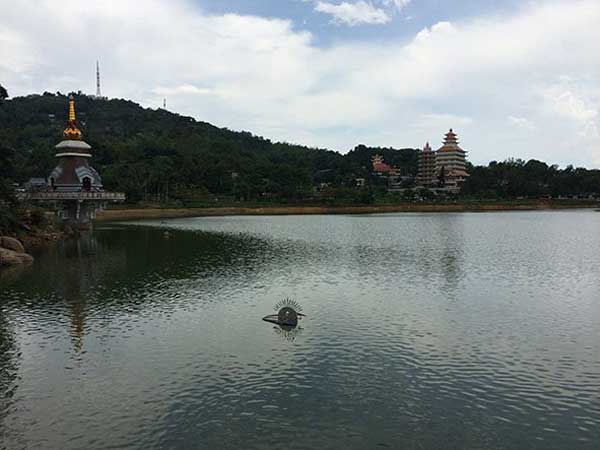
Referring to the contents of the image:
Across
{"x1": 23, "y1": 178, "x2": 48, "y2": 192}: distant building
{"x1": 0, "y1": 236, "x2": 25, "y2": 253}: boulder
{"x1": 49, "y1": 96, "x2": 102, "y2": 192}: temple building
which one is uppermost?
{"x1": 49, "y1": 96, "x2": 102, "y2": 192}: temple building

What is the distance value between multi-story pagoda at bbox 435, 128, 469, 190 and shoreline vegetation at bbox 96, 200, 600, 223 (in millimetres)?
Result: 21111

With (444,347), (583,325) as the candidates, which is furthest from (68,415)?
(583,325)

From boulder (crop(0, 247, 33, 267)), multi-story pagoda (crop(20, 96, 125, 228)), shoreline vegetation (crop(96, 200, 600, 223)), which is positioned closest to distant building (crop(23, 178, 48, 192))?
multi-story pagoda (crop(20, 96, 125, 228))

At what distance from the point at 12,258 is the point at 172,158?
8609cm

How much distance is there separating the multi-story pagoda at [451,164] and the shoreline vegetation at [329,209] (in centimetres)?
2111

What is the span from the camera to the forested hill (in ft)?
339

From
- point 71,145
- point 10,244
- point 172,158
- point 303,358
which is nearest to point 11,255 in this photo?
point 10,244

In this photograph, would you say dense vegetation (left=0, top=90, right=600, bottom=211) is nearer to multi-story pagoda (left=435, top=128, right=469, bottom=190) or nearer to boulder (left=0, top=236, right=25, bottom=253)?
multi-story pagoda (left=435, top=128, right=469, bottom=190)

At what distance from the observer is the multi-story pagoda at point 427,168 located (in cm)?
15243

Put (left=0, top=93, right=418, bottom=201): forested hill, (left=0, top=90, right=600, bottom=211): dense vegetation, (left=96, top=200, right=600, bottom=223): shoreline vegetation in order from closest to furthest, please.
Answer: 1. (left=96, top=200, right=600, bottom=223): shoreline vegetation
2. (left=0, top=93, right=418, bottom=201): forested hill
3. (left=0, top=90, right=600, bottom=211): dense vegetation

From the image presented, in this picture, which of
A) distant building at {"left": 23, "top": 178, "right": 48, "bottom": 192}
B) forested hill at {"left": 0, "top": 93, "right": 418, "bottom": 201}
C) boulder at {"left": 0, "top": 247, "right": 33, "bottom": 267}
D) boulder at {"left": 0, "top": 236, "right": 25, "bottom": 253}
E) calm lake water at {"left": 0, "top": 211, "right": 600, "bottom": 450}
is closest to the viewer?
calm lake water at {"left": 0, "top": 211, "right": 600, "bottom": 450}

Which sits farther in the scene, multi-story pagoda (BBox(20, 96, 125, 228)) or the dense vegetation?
the dense vegetation

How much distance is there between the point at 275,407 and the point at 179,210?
86389 millimetres

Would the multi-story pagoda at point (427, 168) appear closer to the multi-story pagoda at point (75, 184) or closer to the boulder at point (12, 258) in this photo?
the multi-story pagoda at point (75, 184)
